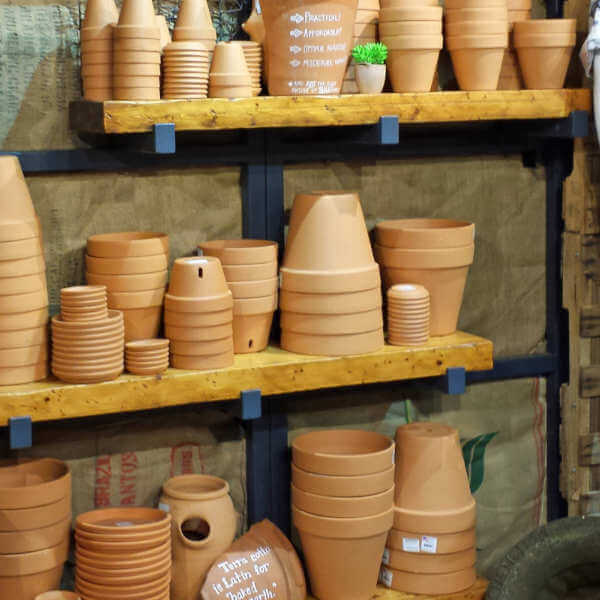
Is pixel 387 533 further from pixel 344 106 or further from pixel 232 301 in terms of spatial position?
pixel 344 106

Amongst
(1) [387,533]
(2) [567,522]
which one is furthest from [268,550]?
(2) [567,522]

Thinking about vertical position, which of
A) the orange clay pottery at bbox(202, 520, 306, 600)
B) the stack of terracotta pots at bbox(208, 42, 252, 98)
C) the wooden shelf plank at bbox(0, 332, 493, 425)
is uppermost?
the stack of terracotta pots at bbox(208, 42, 252, 98)

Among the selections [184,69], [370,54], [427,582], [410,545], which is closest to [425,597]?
[427,582]

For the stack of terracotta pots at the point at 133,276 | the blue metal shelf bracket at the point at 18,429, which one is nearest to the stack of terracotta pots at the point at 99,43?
the stack of terracotta pots at the point at 133,276

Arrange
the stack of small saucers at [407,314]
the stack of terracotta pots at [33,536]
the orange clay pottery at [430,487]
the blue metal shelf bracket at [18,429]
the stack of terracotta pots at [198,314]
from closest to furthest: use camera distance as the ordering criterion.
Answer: the blue metal shelf bracket at [18,429]
the stack of terracotta pots at [33,536]
the stack of terracotta pots at [198,314]
the stack of small saucers at [407,314]
the orange clay pottery at [430,487]

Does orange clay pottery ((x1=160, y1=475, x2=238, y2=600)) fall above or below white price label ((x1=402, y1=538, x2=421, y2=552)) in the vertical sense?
above

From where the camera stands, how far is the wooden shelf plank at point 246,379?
3191mm

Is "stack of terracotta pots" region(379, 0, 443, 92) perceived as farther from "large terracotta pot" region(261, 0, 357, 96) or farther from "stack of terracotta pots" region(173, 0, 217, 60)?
"stack of terracotta pots" region(173, 0, 217, 60)

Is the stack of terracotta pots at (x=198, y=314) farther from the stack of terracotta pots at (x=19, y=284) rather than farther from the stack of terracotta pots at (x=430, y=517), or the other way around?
the stack of terracotta pots at (x=430, y=517)

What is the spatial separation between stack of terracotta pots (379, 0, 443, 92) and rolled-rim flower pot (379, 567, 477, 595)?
1.57 meters

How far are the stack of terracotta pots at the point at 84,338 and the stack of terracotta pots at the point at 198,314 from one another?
0.20 m

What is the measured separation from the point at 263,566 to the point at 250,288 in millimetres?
872

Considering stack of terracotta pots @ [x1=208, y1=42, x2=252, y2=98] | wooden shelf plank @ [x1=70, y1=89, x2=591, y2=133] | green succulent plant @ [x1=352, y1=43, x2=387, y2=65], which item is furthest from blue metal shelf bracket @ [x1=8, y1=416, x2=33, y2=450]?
green succulent plant @ [x1=352, y1=43, x2=387, y2=65]

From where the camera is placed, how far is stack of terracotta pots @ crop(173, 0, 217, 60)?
3354 mm
